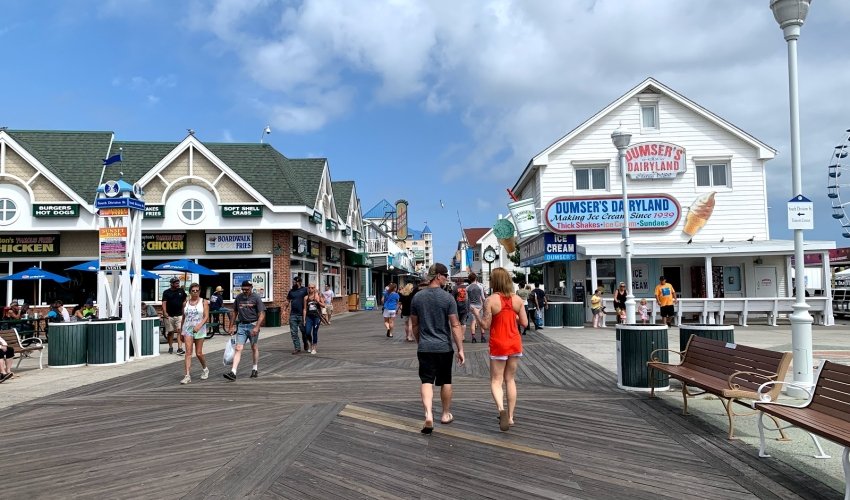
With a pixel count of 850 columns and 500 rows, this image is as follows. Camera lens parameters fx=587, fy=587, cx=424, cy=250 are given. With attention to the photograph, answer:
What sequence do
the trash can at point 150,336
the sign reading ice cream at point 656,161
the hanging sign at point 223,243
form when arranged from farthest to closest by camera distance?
the sign reading ice cream at point 656,161
the hanging sign at point 223,243
the trash can at point 150,336

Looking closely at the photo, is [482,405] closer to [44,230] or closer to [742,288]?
[742,288]

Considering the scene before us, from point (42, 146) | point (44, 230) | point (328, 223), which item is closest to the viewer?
point (44, 230)

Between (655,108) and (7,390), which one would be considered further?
(655,108)

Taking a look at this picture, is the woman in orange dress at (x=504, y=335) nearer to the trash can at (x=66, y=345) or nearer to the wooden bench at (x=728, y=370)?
the wooden bench at (x=728, y=370)

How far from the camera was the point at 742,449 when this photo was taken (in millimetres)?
5605

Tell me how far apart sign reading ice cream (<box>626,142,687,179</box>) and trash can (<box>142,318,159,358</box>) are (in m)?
18.0

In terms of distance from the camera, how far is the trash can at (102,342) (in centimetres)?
1221

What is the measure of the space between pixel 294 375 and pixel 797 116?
28.8 feet

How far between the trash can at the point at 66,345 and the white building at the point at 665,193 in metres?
16.2

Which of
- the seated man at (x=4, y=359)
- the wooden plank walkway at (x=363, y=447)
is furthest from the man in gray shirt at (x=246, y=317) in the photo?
the seated man at (x=4, y=359)

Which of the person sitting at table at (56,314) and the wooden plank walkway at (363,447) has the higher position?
the person sitting at table at (56,314)

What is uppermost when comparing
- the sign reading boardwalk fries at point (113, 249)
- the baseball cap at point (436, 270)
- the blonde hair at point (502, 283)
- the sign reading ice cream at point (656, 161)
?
the sign reading ice cream at point (656, 161)

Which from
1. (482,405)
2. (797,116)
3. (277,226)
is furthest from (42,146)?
(797,116)

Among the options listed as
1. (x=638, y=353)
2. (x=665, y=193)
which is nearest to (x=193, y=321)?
(x=638, y=353)
